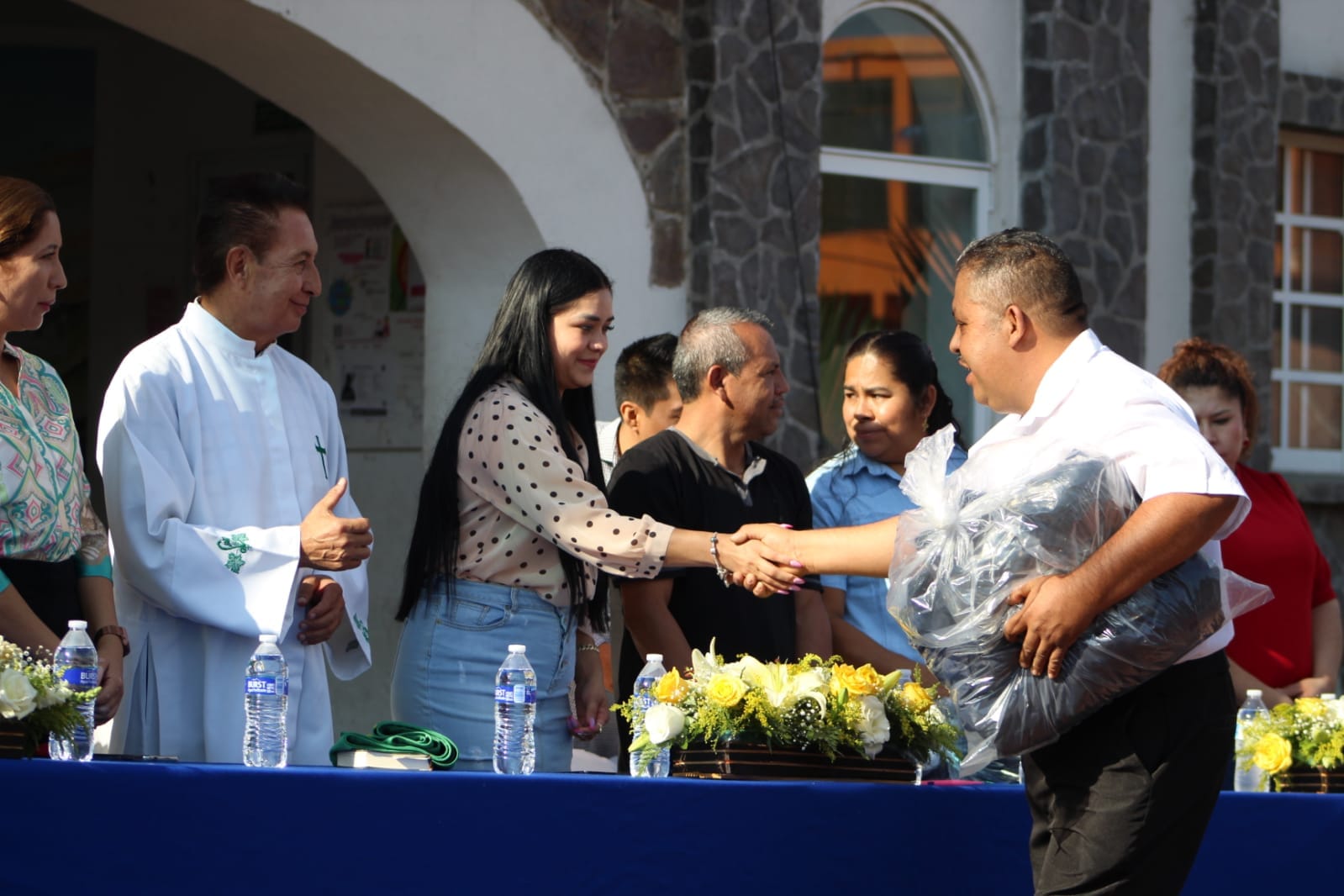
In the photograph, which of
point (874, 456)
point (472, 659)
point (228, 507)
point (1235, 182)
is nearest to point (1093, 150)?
point (1235, 182)

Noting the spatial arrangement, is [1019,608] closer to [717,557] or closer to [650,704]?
[650,704]

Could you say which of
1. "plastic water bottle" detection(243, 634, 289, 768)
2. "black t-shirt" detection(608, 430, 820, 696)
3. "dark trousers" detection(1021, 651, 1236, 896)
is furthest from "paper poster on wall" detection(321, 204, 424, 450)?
"dark trousers" detection(1021, 651, 1236, 896)

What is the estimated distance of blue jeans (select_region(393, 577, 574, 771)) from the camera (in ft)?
12.8

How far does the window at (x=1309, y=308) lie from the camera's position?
9.09m

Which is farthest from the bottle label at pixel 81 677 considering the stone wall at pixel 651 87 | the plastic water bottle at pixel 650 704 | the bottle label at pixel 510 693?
the stone wall at pixel 651 87

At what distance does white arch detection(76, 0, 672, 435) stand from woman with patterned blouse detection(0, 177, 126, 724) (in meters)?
2.80

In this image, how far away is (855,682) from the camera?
3578 mm

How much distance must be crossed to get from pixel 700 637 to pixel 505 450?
813 mm

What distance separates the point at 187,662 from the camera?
12.1 feet

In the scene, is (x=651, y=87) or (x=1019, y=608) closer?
(x=1019, y=608)

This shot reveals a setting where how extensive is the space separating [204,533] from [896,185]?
4996 millimetres

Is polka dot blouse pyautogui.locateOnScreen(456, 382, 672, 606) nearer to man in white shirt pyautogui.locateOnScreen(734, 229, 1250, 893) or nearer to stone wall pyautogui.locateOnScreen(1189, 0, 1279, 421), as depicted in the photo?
man in white shirt pyautogui.locateOnScreen(734, 229, 1250, 893)

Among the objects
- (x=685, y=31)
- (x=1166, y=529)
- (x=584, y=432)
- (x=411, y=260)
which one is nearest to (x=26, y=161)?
(x=411, y=260)

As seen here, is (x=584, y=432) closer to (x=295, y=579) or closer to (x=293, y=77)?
(x=295, y=579)
